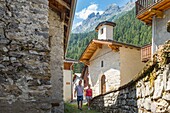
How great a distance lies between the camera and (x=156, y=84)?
3.73 metres

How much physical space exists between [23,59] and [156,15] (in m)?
8.88

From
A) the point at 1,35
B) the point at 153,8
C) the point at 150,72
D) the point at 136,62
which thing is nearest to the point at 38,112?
the point at 1,35

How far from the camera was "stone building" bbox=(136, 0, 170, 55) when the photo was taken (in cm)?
1108

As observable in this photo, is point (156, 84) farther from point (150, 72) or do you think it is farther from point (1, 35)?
point (1, 35)

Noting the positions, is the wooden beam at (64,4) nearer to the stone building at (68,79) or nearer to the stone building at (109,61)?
the stone building at (109,61)

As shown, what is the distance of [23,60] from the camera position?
4.51 m

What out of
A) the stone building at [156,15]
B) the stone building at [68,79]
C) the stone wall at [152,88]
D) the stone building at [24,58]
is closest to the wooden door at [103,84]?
the stone building at [68,79]

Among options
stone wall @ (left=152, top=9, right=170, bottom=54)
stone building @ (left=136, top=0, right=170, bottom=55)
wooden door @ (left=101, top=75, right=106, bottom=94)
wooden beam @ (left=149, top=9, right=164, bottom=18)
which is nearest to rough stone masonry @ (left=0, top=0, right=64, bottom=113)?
stone building @ (left=136, top=0, right=170, bottom=55)

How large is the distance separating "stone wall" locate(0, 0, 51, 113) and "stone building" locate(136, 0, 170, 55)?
761cm

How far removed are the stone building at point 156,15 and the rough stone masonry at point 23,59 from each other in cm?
759

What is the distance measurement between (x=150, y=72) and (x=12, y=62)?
2554mm

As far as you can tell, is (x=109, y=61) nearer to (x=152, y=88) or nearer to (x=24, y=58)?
(x=24, y=58)

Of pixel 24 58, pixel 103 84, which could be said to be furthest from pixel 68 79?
pixel 24 58

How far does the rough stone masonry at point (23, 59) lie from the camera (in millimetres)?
4306
